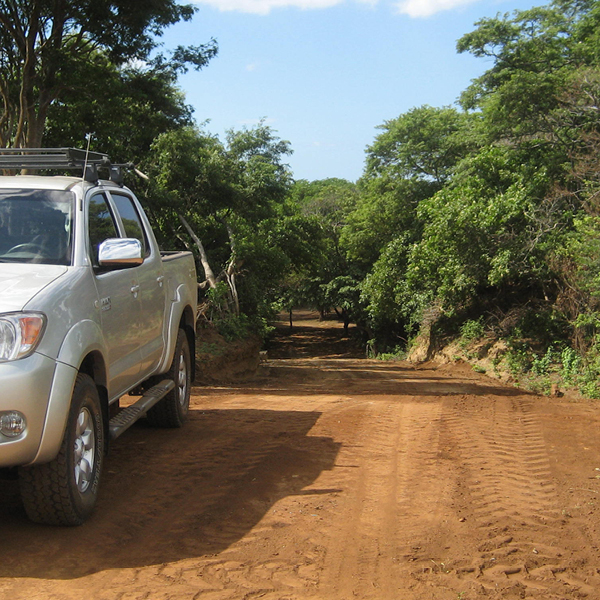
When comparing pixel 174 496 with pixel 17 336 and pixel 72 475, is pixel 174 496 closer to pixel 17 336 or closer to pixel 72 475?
pixel 72 475

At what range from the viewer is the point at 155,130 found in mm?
18688

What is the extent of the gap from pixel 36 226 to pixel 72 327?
44.0 inches

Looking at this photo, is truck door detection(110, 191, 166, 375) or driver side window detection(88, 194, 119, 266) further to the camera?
truck door detection(110, 191, 166, 375)

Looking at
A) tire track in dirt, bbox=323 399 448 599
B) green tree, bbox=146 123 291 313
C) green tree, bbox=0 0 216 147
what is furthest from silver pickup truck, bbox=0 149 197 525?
green tree, bbox=146 123 291 313

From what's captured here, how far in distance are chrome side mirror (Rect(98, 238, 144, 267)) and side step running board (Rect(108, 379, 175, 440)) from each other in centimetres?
117

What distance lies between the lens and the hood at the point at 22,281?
3816 mm

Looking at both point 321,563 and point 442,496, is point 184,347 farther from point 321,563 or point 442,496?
point 321,563

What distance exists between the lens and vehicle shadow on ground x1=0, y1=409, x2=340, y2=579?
151 inches

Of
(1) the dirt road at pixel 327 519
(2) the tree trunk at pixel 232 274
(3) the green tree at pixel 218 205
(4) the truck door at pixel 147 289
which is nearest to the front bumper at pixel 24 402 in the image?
(1) the dirt road at pixel 327 519

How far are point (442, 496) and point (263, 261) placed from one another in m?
18.1

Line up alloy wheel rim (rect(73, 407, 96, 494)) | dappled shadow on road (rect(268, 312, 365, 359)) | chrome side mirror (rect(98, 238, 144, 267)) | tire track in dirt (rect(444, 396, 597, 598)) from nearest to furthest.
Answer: tire track in dirt (rect(444, 396, 597, 598)) → alloy wheel rim (rect(73, 407, 96, 494)) → chrome side mirror (rect(98, 238, 144, 267)) → dappled shadow on road (rect(268, 312, 365, 359))

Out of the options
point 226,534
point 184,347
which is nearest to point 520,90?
point 184,347

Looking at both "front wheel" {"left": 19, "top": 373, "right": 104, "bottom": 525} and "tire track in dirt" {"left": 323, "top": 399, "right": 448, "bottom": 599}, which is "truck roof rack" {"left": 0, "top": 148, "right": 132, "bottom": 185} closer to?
"front wheel" {"left": 19, "top": 373, "right": 104, "bottom": 525}

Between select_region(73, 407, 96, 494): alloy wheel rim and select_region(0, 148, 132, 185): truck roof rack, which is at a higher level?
select_region(0, 148, 132, 185): truck roof rack
